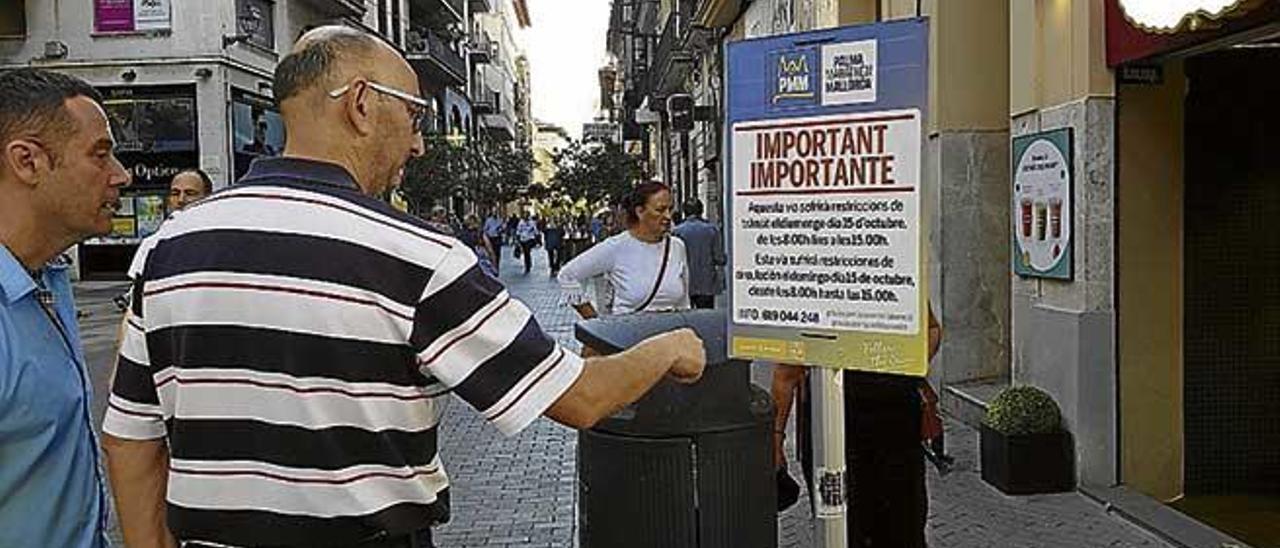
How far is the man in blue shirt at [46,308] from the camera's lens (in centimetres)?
249

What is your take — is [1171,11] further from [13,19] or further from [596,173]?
[596,173]

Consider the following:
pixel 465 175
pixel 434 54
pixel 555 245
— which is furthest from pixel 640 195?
pixel 434 54

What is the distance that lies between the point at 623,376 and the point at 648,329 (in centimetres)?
198

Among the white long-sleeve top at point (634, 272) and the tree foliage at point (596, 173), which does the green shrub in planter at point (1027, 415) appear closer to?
the white long-sleeve top at point (634, 272)

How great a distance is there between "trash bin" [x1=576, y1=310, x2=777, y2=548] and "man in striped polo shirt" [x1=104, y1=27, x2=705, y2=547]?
1791 mm

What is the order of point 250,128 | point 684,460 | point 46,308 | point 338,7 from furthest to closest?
1. point 338,7
2. point 250,128
3. point 684,460
4. point 46,308

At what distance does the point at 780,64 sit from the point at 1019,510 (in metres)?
4.75

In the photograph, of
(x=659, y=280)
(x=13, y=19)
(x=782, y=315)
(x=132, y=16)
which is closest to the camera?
(x=782, y=315)

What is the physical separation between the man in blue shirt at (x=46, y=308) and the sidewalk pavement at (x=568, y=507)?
4.42m

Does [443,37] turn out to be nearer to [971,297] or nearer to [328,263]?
[971,297]

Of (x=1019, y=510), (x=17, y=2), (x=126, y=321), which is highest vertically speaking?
(x=17, y=2)

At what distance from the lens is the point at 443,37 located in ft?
189

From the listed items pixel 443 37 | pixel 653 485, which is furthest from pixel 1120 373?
pixel 443 37

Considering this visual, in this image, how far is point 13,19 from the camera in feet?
107
